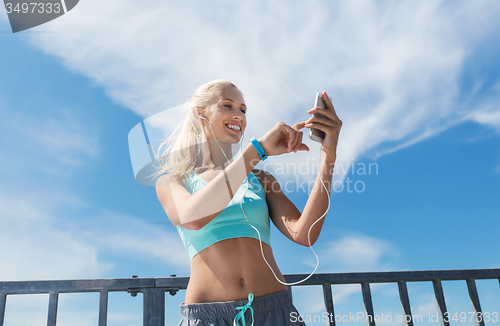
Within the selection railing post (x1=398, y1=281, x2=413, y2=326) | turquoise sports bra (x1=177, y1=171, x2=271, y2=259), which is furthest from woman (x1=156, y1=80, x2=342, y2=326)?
railing post (x1=398, y1=281, x2=413, y2=326)

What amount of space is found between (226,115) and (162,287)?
1246mm

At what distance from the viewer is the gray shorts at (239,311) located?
1.28 metres

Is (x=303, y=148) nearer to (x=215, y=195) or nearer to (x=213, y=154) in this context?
(x=215, y=195)

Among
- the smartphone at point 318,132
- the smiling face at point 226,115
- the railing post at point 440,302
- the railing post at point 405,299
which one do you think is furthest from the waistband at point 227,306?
the railing post at point 440,302

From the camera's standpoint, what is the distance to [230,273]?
1374mm

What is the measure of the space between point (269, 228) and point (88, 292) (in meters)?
1.33

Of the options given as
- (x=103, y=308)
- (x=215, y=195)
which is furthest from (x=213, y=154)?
(x=103, y=308)

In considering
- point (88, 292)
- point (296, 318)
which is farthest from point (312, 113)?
point (88, 292)

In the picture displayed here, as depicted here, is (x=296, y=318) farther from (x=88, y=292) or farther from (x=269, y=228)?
(x=88, y=292)

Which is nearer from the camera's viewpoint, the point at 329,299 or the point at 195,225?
the point at 195,225

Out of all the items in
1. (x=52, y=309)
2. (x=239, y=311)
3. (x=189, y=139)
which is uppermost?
(x=189, y=139)

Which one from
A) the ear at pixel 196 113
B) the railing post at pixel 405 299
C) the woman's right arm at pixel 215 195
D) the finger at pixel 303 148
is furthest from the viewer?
the railing post at pixel 405 299

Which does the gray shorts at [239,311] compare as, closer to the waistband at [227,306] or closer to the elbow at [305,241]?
the waistband at [227,306]

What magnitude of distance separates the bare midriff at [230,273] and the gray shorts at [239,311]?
0.13ft
